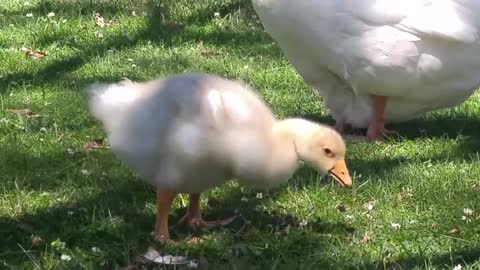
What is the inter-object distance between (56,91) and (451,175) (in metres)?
2.52

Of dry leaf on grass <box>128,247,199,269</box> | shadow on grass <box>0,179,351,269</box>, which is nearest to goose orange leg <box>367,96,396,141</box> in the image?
shadow on grass <box>0,179,351,269</box>

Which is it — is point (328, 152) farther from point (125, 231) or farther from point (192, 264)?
point (125, 231)

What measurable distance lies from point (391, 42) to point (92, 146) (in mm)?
1660

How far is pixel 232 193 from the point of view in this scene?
4285mm

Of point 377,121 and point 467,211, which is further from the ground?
point 467,211

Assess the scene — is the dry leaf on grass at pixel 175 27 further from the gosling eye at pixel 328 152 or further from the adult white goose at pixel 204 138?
the gosling eye at pixel 328 152

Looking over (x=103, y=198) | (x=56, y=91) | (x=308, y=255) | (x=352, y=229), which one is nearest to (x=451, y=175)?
(x=352, y=229)

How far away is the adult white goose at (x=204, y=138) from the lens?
134 inches

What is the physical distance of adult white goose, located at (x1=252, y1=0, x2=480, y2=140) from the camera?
5031mm

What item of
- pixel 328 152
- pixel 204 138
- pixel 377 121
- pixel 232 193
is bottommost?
pixel 377 121

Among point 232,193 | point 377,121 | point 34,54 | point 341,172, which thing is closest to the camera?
point 341,172

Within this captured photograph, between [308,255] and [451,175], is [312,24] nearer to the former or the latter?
[451,175]

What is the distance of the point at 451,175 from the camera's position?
4566 mm

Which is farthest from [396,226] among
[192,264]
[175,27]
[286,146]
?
[175,27]
